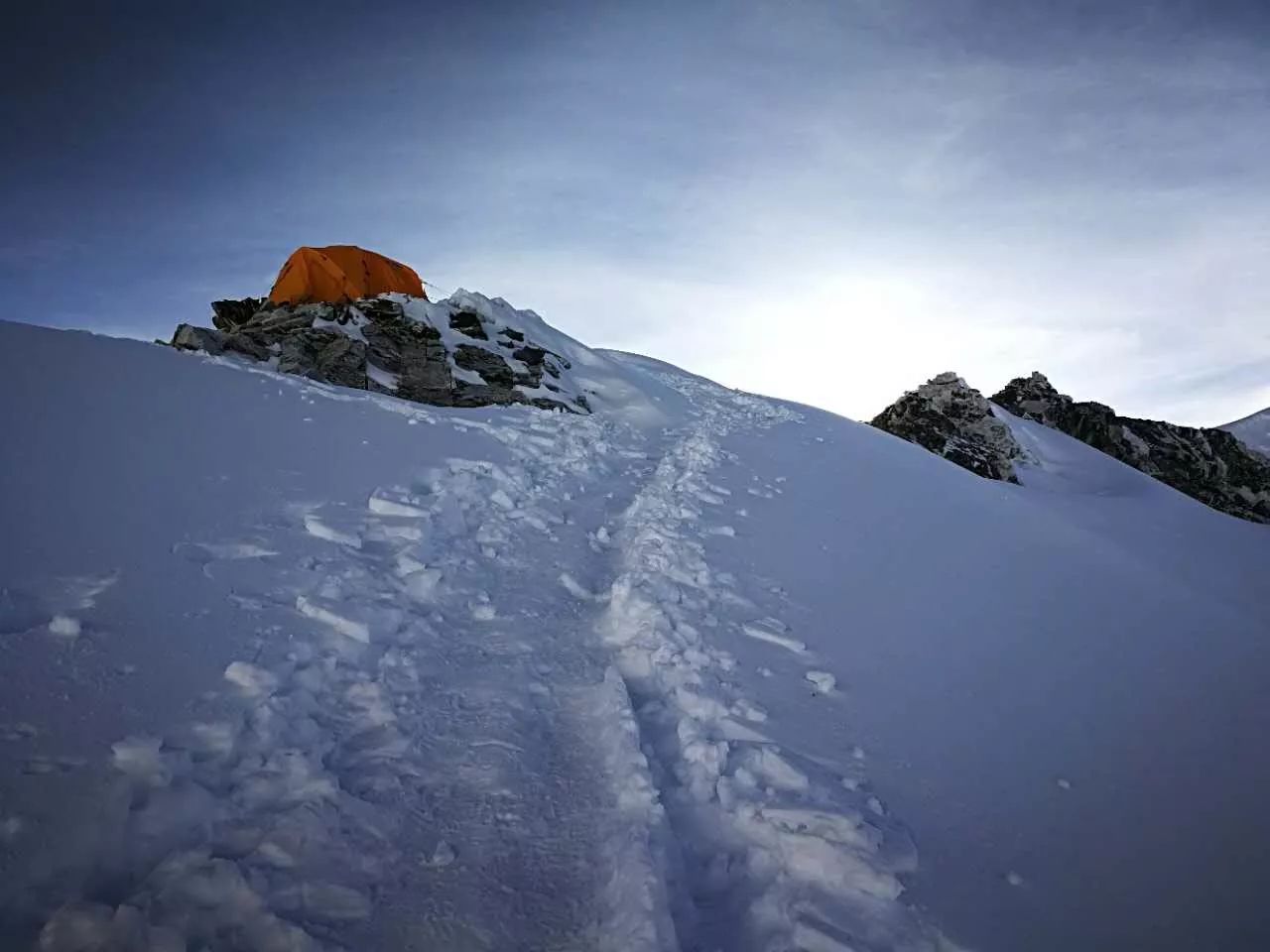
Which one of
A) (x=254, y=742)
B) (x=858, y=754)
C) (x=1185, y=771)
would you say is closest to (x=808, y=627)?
(x=858, y=754)

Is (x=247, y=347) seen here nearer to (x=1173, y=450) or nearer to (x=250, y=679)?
(x=250, y=679)

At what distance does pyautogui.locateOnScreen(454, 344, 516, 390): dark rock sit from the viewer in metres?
17.7

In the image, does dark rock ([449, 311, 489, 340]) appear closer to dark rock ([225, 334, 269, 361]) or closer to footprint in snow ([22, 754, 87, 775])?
dark rock ([225, 334, 269, 361])

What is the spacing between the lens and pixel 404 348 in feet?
56.4

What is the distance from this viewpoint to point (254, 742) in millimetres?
3158

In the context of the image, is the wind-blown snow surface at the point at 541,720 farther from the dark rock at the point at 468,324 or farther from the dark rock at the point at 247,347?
the dark rock at the point at 468,324

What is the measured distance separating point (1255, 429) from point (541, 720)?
9797cm

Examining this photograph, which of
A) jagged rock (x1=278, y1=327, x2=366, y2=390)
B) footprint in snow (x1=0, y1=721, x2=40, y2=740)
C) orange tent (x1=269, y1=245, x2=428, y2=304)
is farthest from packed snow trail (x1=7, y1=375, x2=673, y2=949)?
orange tent (x1=269, y1=245, x2=428, y2=304)

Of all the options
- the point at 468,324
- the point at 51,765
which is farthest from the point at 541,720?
the point at 468,324

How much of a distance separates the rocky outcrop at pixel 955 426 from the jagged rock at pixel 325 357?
825 inches

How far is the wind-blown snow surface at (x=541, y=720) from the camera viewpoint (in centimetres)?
265

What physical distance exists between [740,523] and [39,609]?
691 cm

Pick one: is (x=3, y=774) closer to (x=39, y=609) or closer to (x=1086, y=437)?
(x=39, y=609)

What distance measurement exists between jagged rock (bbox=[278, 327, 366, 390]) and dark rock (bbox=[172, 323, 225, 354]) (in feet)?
4.59
